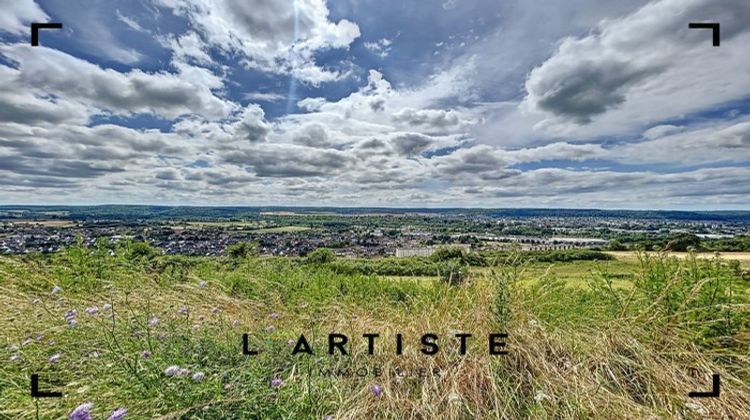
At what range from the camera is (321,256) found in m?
12.8

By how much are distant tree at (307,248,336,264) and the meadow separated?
7900 mm

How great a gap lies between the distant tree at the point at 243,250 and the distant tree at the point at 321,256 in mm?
2606

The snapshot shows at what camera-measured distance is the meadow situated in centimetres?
228

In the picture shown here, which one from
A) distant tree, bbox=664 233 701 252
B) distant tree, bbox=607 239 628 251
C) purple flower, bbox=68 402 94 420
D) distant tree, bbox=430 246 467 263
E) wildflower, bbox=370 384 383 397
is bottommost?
wildflower, bbox=370 384 383 397

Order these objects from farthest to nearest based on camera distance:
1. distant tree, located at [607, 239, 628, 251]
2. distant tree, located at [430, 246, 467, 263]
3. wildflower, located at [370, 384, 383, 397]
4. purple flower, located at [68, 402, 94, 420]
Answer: distant tree, located at [430, 246, 467, 263], distant tree, located at [607, 239, 628, 251], wildflower, located at [370, 384, 383, 397], purple flower, located at [68, 402, 94, 420]

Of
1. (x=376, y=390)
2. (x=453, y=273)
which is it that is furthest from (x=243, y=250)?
(x=376, y=390)

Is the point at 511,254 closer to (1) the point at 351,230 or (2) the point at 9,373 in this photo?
(2) the point at 9,373

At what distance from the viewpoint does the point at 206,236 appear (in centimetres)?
1327

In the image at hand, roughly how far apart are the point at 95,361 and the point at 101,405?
83cm

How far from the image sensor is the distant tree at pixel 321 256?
41.1 ft

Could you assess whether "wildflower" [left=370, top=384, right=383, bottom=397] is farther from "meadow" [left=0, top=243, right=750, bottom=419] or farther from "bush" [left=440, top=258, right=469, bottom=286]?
"bush" [left=440, top=258, right=469, bottom=286]

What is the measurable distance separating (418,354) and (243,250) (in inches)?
323

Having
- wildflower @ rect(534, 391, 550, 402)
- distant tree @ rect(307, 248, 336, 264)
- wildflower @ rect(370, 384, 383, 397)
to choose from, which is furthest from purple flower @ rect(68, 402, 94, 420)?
distant tree @ rect(307, 248, 336, 264)

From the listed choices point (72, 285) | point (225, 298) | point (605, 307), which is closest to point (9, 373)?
point (225, 298)
